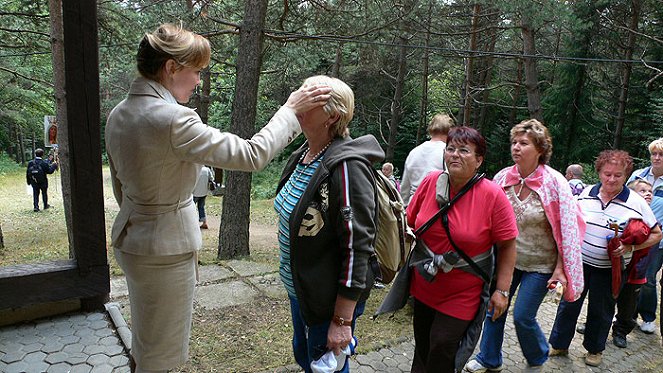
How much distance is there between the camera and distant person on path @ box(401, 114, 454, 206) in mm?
3934

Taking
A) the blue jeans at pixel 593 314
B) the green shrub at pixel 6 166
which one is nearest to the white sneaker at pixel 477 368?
the blue jeans at pixel 593 314

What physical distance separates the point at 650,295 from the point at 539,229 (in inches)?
92.7

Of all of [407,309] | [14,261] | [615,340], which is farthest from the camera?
[14,261]

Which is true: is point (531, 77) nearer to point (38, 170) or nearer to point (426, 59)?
point (426, 59)

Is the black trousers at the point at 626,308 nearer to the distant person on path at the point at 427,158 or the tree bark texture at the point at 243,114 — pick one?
the distant person on path at the point at 427,158

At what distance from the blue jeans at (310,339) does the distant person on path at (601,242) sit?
85.2 inches

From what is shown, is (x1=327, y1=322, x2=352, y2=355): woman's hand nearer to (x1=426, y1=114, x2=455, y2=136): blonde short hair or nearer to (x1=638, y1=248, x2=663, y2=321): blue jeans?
(x1=426, y1=114, x2=455, y2=136): blonde short hair

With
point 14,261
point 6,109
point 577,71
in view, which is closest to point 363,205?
point 14,261

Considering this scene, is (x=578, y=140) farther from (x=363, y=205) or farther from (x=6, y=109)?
(x=6, y=109)

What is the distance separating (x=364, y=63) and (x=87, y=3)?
16.8 meters

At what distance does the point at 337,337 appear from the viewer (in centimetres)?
175

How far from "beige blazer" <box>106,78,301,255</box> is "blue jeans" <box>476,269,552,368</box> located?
1.89 meters

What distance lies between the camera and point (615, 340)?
12.6 feet

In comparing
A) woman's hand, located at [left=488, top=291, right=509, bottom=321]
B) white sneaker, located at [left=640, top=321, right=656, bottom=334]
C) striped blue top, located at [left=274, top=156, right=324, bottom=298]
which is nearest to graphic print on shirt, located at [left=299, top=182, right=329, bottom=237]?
striped blue top, located at [left=274, top=156, right=324, bottom=298]
